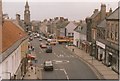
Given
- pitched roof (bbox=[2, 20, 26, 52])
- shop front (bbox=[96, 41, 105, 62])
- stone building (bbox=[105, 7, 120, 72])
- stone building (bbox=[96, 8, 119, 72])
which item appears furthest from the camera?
shop front (bbox=[96, 41, 105, 62])

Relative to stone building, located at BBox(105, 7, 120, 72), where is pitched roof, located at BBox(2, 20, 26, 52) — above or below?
above

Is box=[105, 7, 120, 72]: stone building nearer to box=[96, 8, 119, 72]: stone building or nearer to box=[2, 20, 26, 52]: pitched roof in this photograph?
box=[96, 8, 119, 72]: stone building

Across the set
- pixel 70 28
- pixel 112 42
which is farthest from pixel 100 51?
pixel 70 28

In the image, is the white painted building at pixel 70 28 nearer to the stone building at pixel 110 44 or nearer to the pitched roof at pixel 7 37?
the stone building at pixel 110 44

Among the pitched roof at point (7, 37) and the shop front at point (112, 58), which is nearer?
the pitched roof at point (7, 37)

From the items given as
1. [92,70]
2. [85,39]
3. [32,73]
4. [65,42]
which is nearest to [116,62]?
[92,70]

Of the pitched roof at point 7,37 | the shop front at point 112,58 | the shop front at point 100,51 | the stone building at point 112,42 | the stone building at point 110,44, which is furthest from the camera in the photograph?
the shop front at point 100,51

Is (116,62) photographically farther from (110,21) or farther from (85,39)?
(85,39)

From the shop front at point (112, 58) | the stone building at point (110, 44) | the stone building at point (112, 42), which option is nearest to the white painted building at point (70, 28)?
the stone building at point (110, 44)

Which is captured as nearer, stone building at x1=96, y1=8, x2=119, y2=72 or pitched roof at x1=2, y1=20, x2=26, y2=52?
pitched roof at x1=2, y1=20, x2=26, y2=52

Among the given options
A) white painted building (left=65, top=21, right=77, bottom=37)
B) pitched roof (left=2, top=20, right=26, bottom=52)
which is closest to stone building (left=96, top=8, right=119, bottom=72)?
pitched roof (left=2, top=20, right=26, bottom=52)

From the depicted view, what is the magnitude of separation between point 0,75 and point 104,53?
30232mm

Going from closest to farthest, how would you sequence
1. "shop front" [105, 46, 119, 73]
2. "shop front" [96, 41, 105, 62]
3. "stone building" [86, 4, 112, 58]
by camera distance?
1. "shop front" [105, 46, 119, 73]
2. "shop front" [96, 41, 105, 62]
3. "stone building" [86, 4, 112, 58]

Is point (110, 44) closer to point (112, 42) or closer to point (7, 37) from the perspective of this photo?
point (112, 42)
